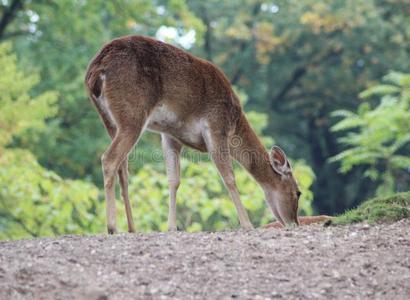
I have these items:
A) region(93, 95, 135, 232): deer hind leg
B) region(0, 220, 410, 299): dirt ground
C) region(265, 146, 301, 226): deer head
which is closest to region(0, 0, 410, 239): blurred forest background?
region(265, 146, 301, 226): deer head

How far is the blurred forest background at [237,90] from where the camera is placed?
1219 centimetres

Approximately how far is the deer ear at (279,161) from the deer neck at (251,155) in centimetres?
9

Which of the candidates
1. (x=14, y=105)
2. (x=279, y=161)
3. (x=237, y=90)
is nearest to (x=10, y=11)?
(x=14, y=105)

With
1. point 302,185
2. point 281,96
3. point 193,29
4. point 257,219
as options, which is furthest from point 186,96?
point 281,96

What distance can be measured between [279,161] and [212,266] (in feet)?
11.4

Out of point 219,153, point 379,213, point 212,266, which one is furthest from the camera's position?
point 219,153

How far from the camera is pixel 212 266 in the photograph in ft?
17.5

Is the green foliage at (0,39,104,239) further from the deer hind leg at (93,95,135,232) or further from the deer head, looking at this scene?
the deer head

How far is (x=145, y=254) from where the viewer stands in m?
5.57

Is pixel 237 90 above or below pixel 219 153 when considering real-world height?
below

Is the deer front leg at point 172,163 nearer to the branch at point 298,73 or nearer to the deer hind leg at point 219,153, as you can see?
the deer hind leg at point 219,153

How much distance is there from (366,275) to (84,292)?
199 centimetres

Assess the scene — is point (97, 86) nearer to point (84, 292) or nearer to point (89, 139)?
point (84, 292)

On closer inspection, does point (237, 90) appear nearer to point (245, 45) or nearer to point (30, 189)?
point (245, 45)
